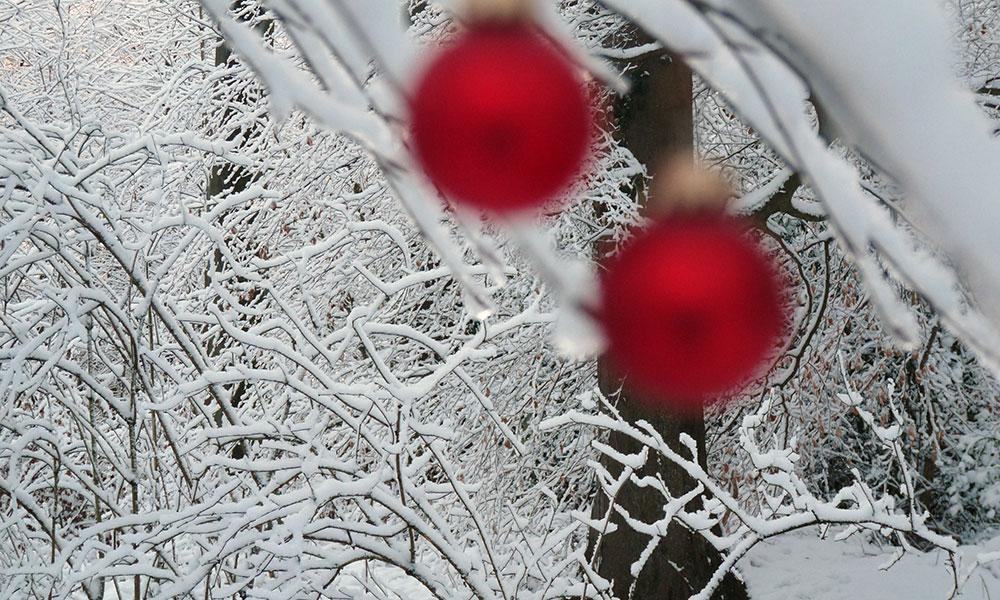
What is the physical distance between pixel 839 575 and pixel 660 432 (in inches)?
119

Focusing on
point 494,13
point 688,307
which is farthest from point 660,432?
point 494,13

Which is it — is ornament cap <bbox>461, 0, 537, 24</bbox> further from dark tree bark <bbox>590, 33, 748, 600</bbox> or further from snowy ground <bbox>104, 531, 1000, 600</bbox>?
snowy ground <bbox>104, 531, 1000, 600</bbox>

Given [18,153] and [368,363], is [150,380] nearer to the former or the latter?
[18,153]

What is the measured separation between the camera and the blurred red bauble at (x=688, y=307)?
0.75 metres

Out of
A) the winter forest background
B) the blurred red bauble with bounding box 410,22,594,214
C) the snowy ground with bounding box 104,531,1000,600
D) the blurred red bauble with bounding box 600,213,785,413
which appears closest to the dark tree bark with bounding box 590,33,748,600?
the winter forest background

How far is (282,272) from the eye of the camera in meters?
6.07

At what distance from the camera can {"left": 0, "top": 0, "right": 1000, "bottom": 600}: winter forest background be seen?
432mm

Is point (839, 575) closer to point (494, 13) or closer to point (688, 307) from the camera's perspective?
point (688, 307)

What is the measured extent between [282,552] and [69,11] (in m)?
8.52

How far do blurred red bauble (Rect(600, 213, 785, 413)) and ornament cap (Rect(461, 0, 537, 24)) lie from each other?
0.22 meters

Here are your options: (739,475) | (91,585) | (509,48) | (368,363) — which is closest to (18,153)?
(91,585)

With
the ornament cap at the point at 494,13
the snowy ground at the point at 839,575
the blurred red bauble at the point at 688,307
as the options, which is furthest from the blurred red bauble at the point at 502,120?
the snowy ground at the point at 839,575

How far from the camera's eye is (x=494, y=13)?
0.58 m

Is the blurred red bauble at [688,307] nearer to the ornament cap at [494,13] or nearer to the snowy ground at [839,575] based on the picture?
the ornament cap at [494,13]
